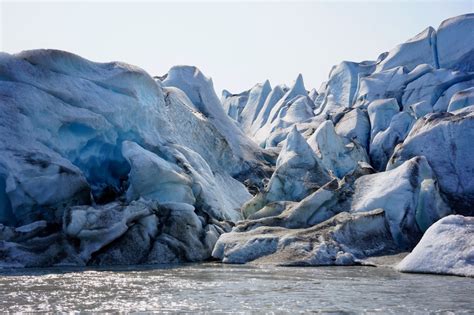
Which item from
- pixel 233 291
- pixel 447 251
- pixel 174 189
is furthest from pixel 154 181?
pixel 447 251

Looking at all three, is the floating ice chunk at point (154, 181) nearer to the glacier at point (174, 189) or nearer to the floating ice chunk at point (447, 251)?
the glacier at point (174, 189)

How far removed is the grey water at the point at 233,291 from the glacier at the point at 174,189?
173 cm

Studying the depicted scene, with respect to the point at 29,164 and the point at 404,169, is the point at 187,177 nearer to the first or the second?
the point at 29,164

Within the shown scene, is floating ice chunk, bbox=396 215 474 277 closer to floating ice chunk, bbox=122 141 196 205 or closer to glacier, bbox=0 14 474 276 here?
glacier, bbox=0 14 474 276

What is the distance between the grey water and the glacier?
1.73m

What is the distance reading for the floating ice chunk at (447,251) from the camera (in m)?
14.5

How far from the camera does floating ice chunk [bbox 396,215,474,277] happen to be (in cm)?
1453

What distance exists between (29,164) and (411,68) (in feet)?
114

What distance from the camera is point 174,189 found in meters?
21.7

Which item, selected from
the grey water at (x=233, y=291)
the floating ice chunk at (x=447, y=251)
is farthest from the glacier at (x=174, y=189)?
the grey water at (x=233, y=291)

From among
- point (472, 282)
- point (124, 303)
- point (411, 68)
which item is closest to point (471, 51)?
point (411, 68)

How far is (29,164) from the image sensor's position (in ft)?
63.9

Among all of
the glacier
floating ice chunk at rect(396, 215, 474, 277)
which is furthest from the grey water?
the glacier

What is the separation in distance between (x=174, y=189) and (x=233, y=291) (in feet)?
32.5
